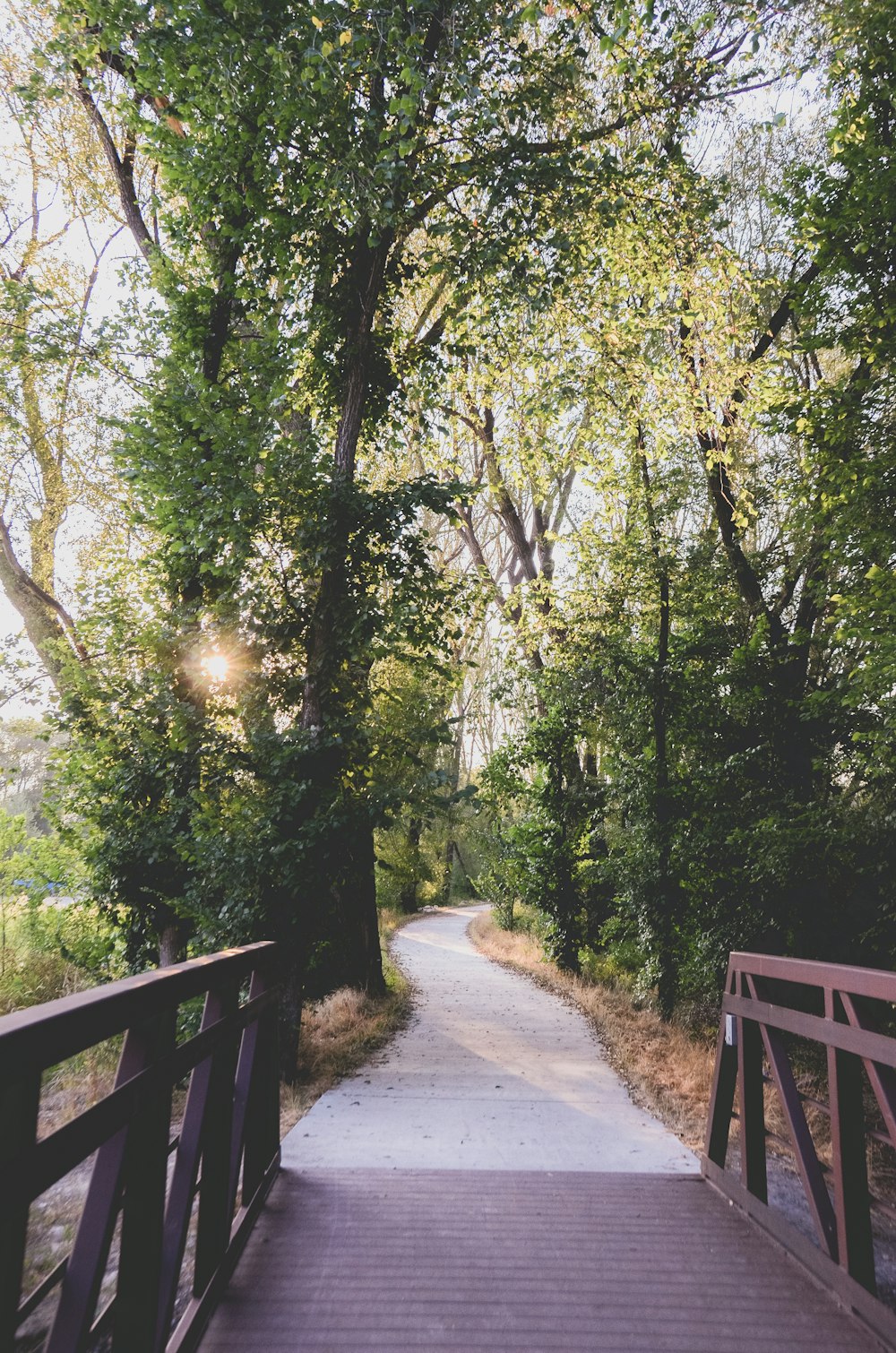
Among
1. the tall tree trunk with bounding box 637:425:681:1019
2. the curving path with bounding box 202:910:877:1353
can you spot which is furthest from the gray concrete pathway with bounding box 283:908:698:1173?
the tall tree trunk with bounding box 637:425:681:1019

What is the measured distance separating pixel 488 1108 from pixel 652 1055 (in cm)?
247

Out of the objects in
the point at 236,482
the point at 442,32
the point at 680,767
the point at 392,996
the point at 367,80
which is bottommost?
the point at 392,996

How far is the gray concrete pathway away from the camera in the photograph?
15.4ft

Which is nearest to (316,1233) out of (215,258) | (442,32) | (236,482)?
(236,482)

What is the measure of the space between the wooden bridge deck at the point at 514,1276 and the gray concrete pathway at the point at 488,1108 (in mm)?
614

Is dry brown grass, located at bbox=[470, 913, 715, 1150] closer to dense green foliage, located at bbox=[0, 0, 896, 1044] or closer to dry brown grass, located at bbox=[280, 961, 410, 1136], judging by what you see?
dense green foliage, located at bbox=[0, 0, 896, 1044]

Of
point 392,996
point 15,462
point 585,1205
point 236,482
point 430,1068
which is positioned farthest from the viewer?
point 15,462

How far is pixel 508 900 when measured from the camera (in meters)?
21.1

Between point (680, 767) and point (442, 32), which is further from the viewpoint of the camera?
point (680, 767)

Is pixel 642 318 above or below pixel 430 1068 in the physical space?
above

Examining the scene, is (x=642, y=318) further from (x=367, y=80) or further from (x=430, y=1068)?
(x=430, y=1068)

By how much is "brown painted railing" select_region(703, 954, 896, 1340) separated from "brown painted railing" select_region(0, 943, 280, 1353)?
230cm

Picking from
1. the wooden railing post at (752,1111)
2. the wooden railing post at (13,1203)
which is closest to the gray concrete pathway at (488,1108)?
the wooden railing post at (752,1111)

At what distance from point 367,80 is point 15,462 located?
9.43 m
